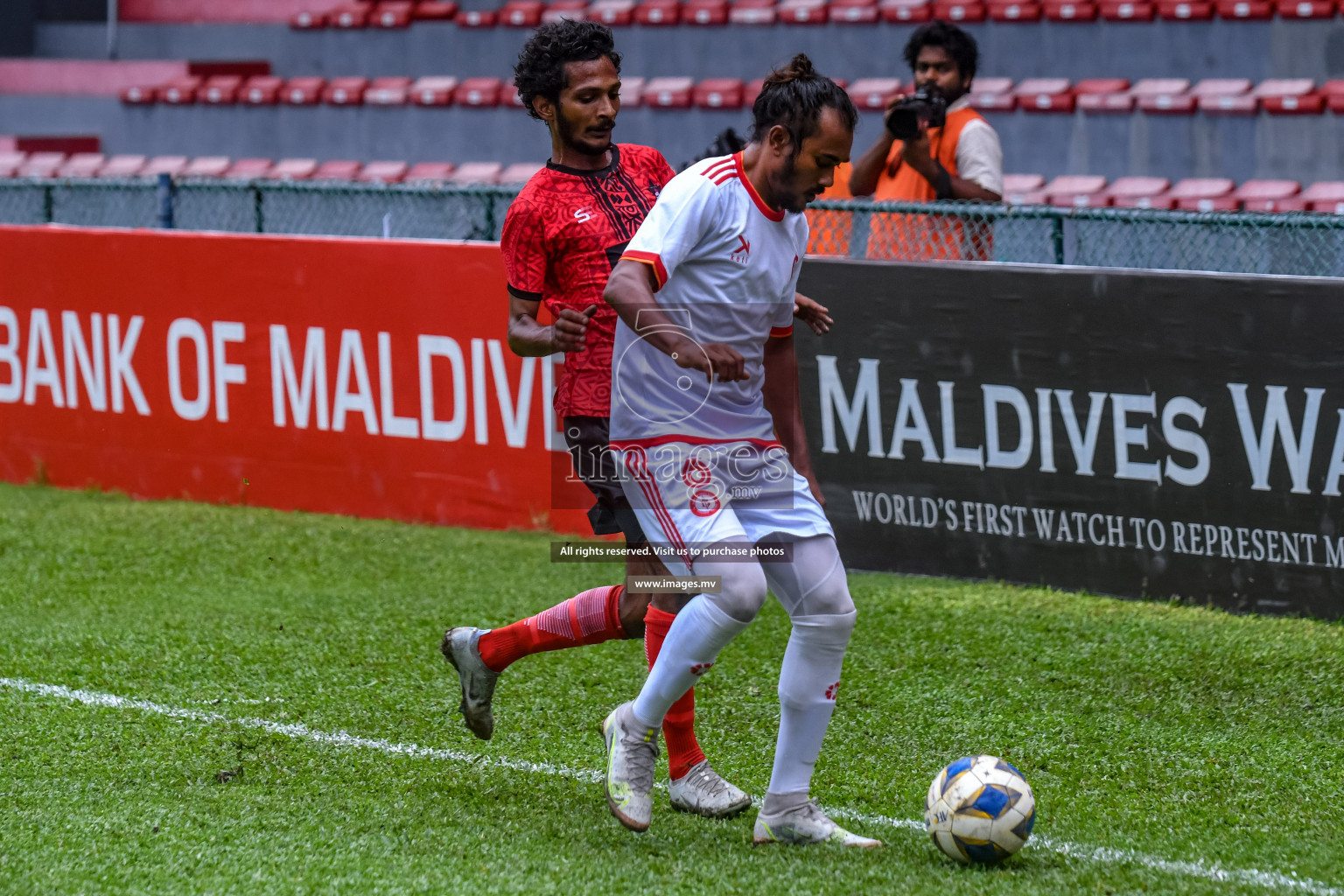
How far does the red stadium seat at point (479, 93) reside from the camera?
15812 mm

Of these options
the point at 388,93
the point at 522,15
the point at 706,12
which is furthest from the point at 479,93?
the point at 706,12

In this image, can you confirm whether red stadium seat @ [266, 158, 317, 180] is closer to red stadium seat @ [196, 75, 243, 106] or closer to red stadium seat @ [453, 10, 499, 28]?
red stadium seat @ [196, 75, 243, 106]

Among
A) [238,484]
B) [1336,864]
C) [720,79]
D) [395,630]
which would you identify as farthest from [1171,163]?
[1336,864]

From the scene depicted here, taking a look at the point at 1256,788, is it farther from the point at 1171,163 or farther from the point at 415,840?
the point at 1171,163

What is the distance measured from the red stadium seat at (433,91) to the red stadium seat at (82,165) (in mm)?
3452

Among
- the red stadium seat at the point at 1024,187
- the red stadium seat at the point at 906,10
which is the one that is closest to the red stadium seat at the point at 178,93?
the red stadium seat at the point at 906,10

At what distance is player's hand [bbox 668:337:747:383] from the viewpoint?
3314mm

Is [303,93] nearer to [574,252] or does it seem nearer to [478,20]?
[478,20]

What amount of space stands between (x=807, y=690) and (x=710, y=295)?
3.13ft

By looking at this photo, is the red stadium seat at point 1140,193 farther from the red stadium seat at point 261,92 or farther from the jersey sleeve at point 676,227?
the red stadium seat at point 261,92

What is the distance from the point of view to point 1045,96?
519 inches

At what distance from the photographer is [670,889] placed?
3510mm

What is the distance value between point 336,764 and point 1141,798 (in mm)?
2271

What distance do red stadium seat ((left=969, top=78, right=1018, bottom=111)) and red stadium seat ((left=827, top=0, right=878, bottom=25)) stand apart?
1.43 m
